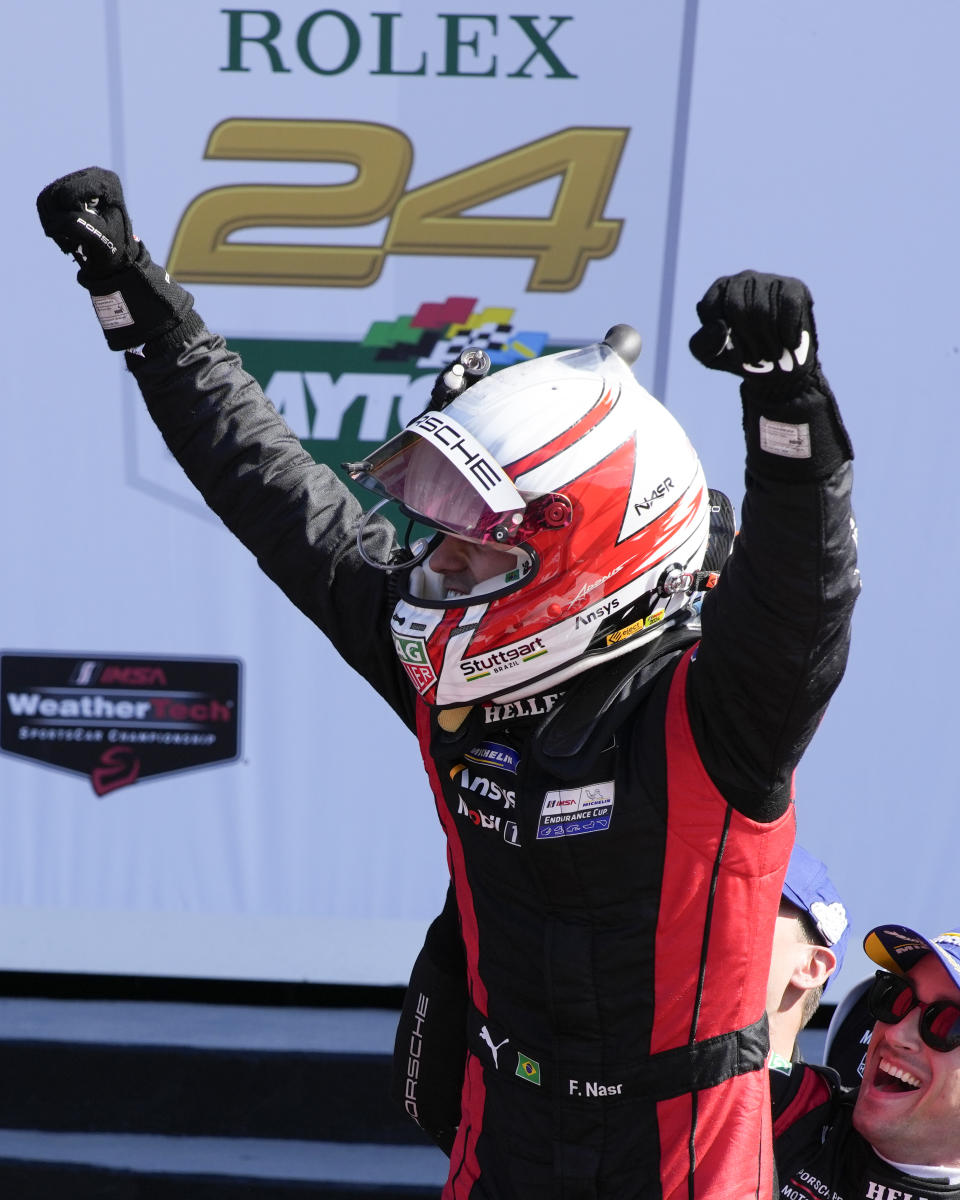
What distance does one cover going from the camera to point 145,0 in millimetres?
2770

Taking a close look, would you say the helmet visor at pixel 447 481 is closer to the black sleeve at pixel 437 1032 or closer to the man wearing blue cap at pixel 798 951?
the black sleeve at pixel 437 1032

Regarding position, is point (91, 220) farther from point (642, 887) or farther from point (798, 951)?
point (798, 951)

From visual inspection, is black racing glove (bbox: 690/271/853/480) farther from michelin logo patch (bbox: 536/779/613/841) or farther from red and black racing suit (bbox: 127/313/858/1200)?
michelin logo patch (bbox: 536/779/613/841)

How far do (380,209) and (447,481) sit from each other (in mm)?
1695

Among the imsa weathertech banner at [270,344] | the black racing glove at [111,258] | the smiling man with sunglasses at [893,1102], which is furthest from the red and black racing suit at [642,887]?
the imsa weathertech banner at [270,344]

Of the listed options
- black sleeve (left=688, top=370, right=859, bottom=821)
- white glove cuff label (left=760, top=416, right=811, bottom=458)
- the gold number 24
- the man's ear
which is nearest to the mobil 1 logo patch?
the gold number 24

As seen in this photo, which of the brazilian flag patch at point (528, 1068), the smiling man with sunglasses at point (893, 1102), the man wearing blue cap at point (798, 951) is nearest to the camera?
the brazilian flag patch at point (528, 1068)

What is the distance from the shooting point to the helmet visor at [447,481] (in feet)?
4.02

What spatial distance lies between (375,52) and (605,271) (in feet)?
2.17

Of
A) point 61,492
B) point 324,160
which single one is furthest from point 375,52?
point 61,492

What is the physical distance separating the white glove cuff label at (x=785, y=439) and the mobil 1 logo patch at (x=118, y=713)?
82.7 inches

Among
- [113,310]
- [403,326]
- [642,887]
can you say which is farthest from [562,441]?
[403,326]

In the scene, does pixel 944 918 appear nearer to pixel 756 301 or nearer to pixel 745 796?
pixel 745 796

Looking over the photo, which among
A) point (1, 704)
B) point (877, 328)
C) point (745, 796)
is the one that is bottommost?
point (1, 704)
